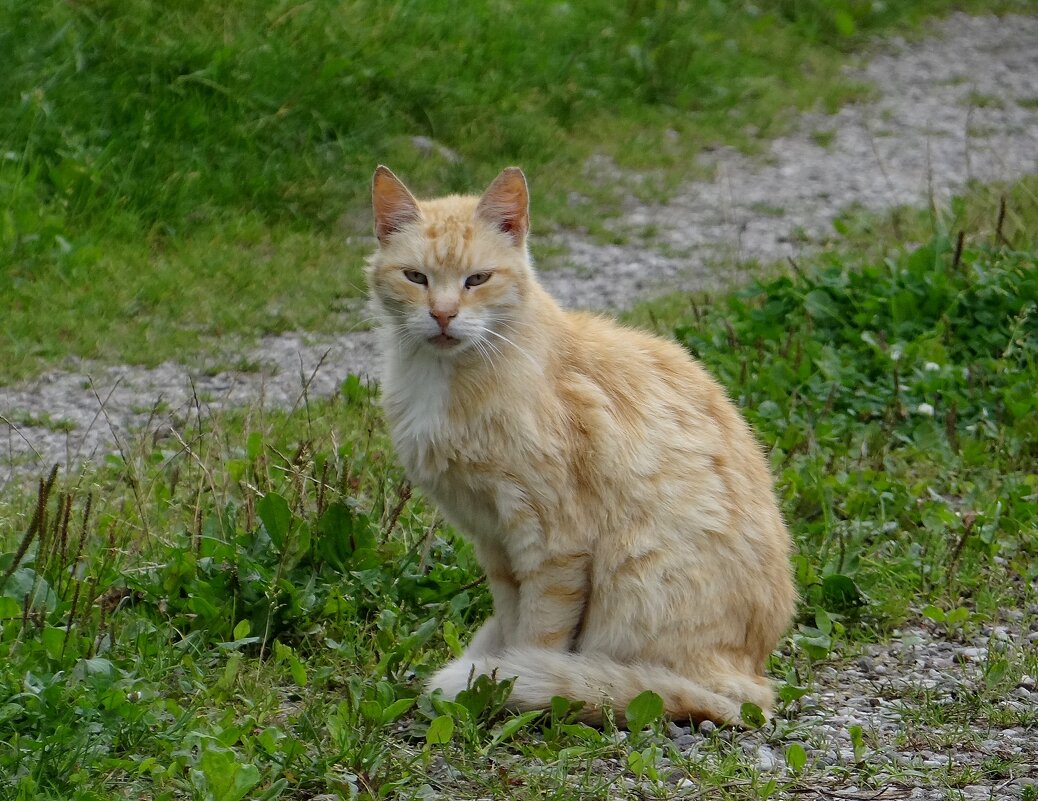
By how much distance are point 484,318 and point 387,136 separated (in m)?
4.61

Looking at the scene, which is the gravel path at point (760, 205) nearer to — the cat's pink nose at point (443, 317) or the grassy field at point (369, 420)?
the grassy field at point (369, 420)

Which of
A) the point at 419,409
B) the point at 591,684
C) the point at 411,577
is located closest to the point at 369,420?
the point at 411,577

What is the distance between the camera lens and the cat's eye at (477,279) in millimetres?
3932

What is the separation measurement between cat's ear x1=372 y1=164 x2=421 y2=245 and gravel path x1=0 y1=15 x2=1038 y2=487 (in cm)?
115

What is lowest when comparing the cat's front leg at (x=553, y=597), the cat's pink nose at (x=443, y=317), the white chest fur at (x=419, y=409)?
the cat's front leg at (x=553, y=597)

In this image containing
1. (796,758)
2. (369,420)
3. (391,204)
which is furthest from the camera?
(369,420)

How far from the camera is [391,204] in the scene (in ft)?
13.2

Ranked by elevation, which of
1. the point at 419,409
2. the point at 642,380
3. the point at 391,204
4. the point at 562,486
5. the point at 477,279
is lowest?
the point at 562,486

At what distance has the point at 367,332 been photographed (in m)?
6.88

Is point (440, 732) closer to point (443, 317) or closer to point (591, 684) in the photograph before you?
point (591, 684)

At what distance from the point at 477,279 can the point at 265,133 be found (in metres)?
4.26

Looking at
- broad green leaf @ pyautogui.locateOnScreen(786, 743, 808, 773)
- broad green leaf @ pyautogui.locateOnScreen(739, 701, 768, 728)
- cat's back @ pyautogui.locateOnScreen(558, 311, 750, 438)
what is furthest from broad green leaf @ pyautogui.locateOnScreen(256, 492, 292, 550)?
broad green leaf @ pyautogui.locateOnScreen(786, 743, 808, 773)

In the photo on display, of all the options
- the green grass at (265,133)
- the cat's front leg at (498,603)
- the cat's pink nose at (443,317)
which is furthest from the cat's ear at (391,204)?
the green grass at (265,133)

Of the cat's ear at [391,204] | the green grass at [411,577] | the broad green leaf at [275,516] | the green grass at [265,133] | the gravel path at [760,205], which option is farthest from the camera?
the green grass at [265,133]
